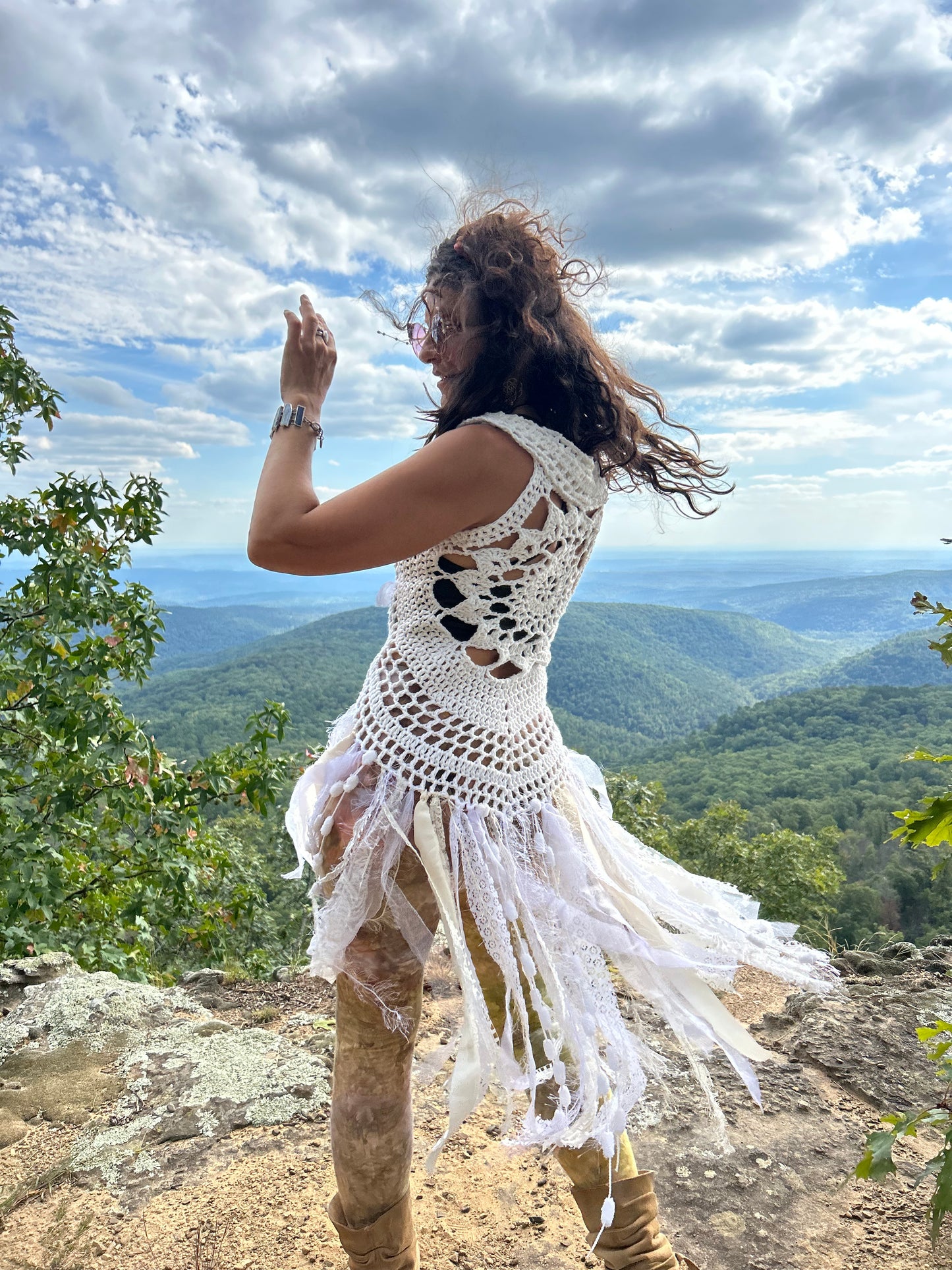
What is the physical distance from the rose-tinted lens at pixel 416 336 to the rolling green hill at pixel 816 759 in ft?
52.8

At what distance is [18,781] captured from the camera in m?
3.48

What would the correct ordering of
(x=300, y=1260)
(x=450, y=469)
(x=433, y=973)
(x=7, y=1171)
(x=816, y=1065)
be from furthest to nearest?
(x=433, y=973) < (x=816, y=1065) < (x=7, y=1171) < (x=300, y=1260) < (x=450, y=469)

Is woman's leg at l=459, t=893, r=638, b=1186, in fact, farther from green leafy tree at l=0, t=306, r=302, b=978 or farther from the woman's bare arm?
green leafy tree at l=0, t=306, r=302, b=978

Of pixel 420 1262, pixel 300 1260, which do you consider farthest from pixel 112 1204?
pixel 420 1262

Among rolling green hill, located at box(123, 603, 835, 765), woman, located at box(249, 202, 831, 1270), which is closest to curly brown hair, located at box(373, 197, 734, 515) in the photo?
woman, located at box(249, 202, 831, 1270)

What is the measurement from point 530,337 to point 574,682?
155ft

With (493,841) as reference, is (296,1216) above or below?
below

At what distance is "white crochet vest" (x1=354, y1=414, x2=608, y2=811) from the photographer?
50.6 inches

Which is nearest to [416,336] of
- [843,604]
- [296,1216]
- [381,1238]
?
[381,1238]

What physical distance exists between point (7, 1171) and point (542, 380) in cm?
239

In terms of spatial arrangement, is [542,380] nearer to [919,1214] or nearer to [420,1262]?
[420,1262]

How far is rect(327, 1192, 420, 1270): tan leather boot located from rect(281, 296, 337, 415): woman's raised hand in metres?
1.37

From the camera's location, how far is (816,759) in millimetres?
26328

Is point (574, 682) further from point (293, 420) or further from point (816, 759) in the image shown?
point (293, 420)
